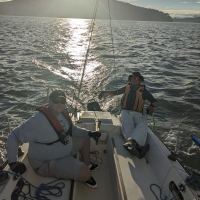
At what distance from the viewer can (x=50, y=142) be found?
4992 millimetres

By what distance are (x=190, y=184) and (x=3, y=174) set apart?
268 cm

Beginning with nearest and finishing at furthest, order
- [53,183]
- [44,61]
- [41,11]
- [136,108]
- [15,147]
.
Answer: [15,147] < [53,183] < [136,108] < [44,61] < [41,11]

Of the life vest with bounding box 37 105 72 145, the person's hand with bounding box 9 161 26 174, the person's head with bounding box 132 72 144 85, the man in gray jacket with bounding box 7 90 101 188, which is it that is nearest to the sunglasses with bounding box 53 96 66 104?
the man in gray jacket with bounding box 7 90 101 188

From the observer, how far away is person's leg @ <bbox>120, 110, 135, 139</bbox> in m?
6.77

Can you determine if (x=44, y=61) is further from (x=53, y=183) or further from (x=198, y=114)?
(x=53, y=183)

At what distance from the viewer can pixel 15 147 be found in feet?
15.4

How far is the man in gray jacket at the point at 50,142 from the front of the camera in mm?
4730

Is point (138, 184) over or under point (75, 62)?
over

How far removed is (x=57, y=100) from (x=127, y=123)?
2.48 metres

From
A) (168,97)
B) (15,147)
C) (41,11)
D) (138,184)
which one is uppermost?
(15,147)

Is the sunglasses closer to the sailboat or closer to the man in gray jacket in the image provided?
the man in gray jacket

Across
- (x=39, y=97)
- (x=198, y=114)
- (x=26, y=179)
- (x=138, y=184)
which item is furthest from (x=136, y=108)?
(x=39, y=97)

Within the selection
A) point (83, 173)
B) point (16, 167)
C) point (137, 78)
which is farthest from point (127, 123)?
point (16, 167)

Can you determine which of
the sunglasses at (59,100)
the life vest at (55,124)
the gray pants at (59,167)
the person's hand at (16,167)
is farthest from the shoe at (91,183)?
the sunglasses at (59,100)
